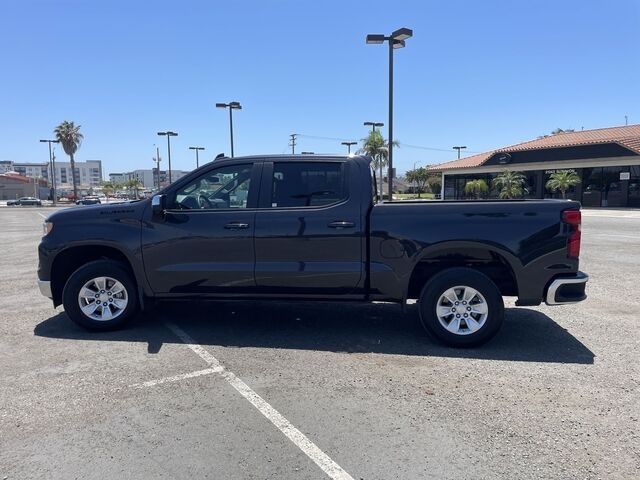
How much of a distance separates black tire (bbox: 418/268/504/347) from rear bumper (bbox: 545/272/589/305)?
1.61 feet

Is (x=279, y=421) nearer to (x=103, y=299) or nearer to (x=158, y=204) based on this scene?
(x=158, y=204)

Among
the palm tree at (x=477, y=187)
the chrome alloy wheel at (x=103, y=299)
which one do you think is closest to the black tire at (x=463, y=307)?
the chrome alloy wheel at (x=103, y=299)

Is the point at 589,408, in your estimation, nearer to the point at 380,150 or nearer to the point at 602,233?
the point at 602,233

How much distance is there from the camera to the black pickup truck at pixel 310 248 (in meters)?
4.86

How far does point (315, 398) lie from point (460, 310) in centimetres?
189

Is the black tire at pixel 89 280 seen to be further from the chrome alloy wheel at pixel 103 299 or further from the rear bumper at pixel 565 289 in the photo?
the rear bumper at pixel 565 289

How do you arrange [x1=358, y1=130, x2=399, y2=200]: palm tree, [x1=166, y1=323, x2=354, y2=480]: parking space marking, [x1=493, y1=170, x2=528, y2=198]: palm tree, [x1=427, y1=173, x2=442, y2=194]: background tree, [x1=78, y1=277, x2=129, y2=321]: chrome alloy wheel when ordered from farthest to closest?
[x1=427, y1=173, x2=442, y2=194]: background tree, [x1=358, y1=130, x2=399, y2=200]: palm tree, [x1=493, y1=170, x2=528, y2=198]: palm tree, [x1=78, y1=277, x2=129, y2=321]: chrome alloy wheel, [x1=166, y1=323, x2=354, y2=480]: parking space marking

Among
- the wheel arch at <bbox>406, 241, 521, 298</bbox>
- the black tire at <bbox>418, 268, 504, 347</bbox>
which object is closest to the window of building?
the wheel arch at <bbox>406, 241, 521, 298</bbox>

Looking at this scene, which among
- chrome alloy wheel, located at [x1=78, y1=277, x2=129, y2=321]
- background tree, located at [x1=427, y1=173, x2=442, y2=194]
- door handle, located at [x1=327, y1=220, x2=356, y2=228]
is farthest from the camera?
background tree, located at [x1=427, y1=173, x2=442, y2=194]

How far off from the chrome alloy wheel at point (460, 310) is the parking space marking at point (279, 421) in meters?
2.07

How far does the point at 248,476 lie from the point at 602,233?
17243 millimetres

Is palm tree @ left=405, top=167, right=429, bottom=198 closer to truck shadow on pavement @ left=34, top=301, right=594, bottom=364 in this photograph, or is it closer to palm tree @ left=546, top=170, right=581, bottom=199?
palm tree @ left=546, top=170, right=581, bottom=199

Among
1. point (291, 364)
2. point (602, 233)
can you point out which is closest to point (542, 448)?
point (291, 364)

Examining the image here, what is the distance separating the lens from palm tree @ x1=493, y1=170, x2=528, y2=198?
38.3 m
